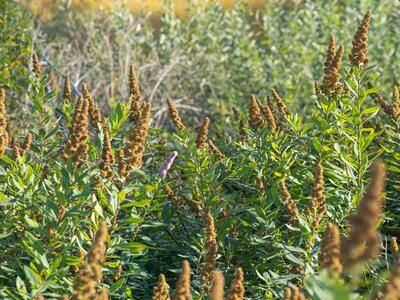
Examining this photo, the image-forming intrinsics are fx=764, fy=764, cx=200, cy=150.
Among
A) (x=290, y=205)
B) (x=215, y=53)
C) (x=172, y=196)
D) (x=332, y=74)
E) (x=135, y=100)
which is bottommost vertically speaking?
(x=215, y=53)

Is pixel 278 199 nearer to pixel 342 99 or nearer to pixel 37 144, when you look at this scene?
pixel 342 99

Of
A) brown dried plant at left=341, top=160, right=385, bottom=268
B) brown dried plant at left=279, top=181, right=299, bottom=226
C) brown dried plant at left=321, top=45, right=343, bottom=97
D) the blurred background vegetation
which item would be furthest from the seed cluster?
the blurred background vegetation

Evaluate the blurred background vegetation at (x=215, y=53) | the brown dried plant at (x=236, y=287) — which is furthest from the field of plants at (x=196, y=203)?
the blurred background vegetation at (x=215, y=53)

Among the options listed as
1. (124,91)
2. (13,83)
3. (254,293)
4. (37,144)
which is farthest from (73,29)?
(254,293)

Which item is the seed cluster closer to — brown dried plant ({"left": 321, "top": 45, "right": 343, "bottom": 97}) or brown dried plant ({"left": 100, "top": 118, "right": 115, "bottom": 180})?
brown dried plant ({"left": 321, "top": 45, "right": 343, "bottom": 97})

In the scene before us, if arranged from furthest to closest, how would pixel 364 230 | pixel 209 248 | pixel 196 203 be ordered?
pixel 196 203, pixel 209 248, pixel 364 230

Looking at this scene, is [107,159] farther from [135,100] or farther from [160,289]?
[160,289]

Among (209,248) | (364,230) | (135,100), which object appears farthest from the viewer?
(135,100)

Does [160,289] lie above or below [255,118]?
above

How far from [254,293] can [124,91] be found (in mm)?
6110

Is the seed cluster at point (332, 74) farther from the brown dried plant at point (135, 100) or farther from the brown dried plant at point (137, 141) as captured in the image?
the brown dried plant at point (137, 141)

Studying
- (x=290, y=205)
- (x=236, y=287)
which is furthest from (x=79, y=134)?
(x=236, y=287)

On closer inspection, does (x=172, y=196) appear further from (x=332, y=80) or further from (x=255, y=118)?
(x=332, y=80)

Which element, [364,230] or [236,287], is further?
[236,287]
